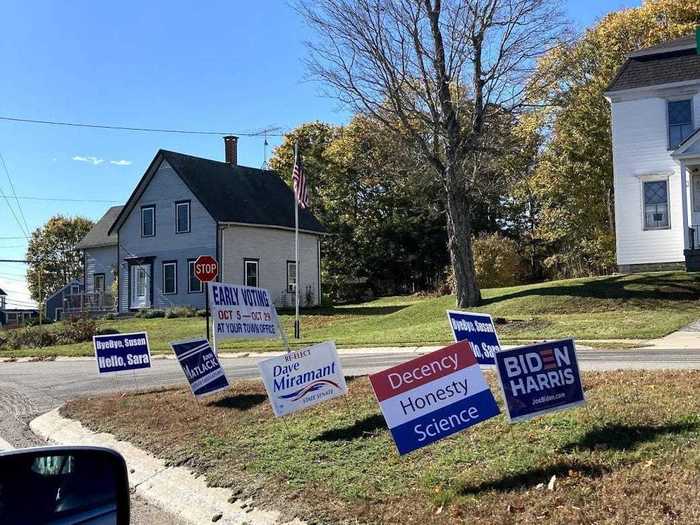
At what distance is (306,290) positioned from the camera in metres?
42.3

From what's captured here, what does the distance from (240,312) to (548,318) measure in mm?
Answer: 14311

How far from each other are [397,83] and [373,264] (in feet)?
95.7

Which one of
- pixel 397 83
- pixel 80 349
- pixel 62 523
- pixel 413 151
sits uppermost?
pixel 397 83

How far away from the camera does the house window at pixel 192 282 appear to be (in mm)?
37469

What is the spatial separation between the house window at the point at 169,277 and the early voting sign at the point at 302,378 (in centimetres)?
3124

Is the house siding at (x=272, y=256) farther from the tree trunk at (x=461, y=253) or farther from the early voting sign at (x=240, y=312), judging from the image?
the early voting sign at (x=240, y=312)

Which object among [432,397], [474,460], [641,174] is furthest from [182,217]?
[474,460]

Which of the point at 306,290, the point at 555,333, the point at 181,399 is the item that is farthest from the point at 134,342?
the point at 306,290

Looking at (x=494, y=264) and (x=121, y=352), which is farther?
(x=494, y=264)

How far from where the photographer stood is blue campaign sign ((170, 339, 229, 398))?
32.7 ft

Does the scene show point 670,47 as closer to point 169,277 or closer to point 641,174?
point 641,174

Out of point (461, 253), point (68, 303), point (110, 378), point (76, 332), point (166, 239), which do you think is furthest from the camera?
point (68, 303)

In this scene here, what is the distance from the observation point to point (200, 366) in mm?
10125

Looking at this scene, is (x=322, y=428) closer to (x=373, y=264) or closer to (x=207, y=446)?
(x=207, y=446)
